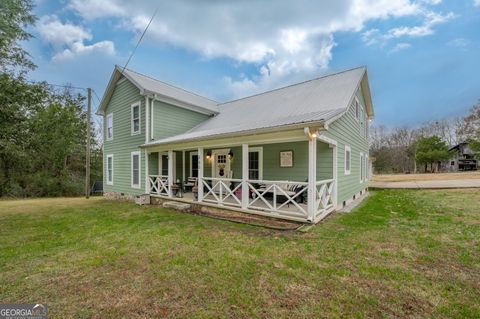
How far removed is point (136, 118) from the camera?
11086 mm

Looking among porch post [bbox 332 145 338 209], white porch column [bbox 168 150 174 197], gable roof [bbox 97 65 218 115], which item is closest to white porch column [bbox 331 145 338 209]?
porch post [bbox 332 145 338 209]

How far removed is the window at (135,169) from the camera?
434 inches

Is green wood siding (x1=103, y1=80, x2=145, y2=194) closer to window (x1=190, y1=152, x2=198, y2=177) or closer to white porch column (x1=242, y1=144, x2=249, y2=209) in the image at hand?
window (x1=190, y1=152, x2=198, y2=177)

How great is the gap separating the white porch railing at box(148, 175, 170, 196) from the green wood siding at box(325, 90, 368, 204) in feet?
22.5

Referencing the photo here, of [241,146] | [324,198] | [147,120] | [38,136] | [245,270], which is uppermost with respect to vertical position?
[38,136]

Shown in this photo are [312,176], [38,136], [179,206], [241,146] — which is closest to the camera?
[312,176]

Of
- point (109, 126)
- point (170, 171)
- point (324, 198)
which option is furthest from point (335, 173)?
point (109, 126)

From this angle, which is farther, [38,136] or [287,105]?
[38,136]

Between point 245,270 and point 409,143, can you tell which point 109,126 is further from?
point 409,143

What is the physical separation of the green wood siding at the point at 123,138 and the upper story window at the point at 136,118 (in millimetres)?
237

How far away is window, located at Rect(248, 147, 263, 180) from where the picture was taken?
30.7 ft

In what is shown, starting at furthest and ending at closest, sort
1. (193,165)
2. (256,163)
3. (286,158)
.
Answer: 1. (193,165)
2. (256,163)
3. (286,158)

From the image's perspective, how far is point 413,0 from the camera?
983 cm

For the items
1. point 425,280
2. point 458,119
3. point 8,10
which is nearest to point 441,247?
point 425,280
